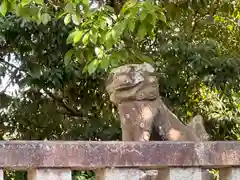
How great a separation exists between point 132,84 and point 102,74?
88.6 inches

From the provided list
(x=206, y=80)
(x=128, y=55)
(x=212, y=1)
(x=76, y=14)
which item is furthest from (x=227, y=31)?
(x=76, y=14)

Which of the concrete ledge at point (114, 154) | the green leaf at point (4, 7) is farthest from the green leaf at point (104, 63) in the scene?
the concrete ledge at point (114, 154)

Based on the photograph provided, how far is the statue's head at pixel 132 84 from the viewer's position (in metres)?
2.90

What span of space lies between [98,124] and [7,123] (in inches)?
43.9

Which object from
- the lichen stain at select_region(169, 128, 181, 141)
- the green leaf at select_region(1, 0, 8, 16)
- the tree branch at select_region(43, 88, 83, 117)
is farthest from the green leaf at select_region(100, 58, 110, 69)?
the tree branch at select_region(43, 88, 83, 117)

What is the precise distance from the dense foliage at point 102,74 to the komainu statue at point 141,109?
3.36ft

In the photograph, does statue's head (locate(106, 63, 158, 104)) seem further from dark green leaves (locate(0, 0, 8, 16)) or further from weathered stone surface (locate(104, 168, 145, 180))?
weathered stone surface (locate(104, 168, 145, 180))

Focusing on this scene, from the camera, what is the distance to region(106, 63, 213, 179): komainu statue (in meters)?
2.88

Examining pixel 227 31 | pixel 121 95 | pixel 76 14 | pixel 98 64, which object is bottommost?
pixel 121 95

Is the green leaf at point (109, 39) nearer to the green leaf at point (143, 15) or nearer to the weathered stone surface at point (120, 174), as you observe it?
the green leaf at point (143, 15)

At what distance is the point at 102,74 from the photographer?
16.8 feet

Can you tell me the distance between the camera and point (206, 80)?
5238 millimetres

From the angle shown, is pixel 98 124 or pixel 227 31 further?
pixel 227 31

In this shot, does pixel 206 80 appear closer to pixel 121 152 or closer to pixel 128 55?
pixel 128 55
